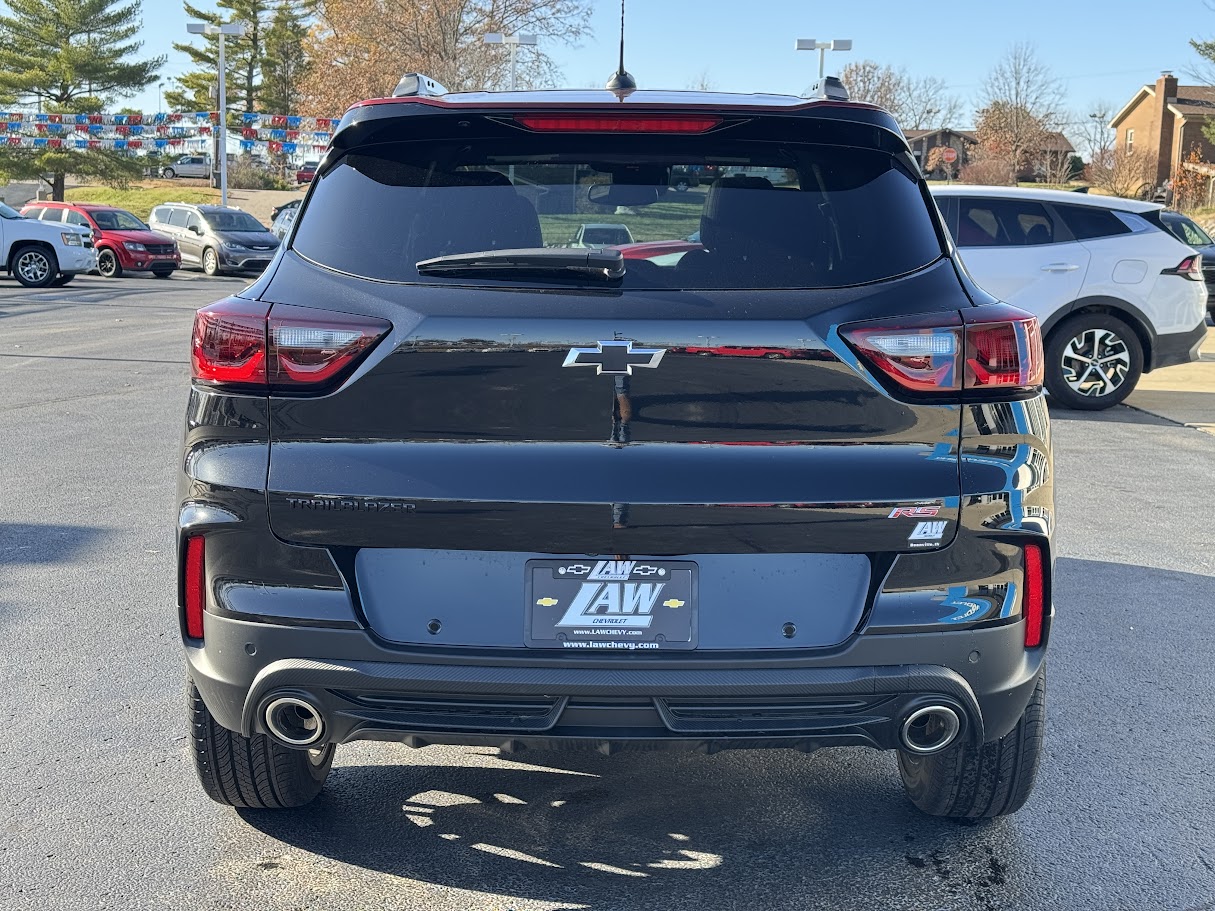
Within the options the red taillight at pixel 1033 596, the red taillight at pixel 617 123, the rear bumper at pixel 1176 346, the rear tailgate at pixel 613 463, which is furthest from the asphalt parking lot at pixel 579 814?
the rear bumper at pixel 1176 346

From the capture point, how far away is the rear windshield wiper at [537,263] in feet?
9.18

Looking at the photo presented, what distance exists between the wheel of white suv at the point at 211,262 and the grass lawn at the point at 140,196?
26.3m

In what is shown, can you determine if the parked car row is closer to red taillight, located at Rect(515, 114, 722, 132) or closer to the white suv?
the white suv

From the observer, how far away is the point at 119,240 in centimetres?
2981

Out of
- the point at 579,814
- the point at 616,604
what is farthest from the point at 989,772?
the point at 616,604

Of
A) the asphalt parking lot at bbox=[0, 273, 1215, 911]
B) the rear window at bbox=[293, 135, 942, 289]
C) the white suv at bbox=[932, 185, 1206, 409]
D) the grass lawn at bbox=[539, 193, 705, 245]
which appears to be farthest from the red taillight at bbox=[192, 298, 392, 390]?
the white suv at bbox=[932, 185, 1206, 409]

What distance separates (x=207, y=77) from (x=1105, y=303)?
85.0 m

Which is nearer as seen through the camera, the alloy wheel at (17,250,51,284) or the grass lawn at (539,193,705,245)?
the grass lawn at (539,193,705,245)

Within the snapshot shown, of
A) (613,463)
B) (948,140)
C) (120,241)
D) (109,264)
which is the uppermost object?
(948,140)

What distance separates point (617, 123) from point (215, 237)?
30756mm

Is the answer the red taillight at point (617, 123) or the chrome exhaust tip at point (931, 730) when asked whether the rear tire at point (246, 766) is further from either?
the red taillight at point (617, 123)

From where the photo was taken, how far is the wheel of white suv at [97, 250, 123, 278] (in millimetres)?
29953

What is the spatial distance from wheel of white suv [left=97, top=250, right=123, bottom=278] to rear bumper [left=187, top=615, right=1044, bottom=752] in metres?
29.4

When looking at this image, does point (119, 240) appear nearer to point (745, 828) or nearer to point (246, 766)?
point (246, 766)
